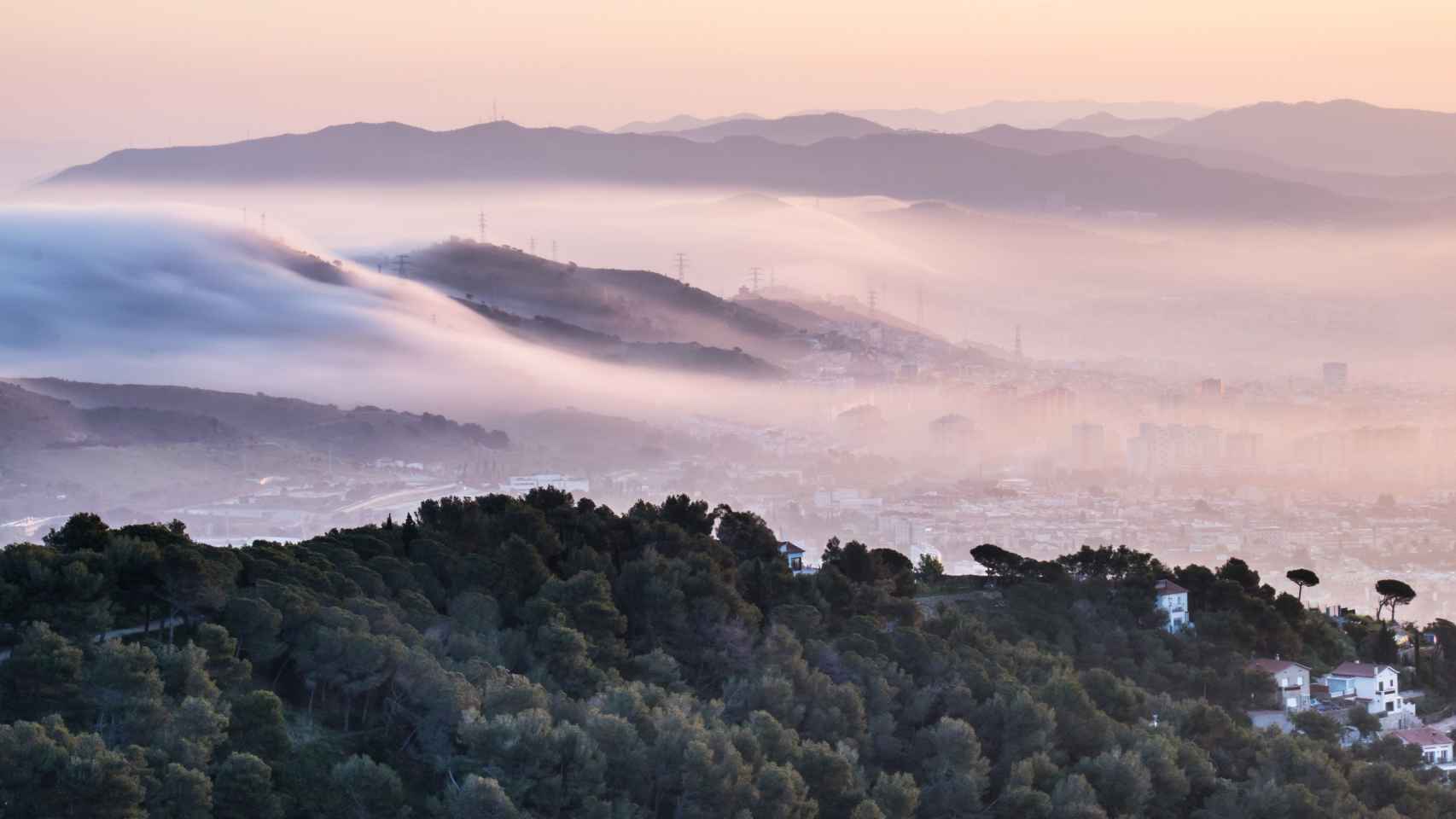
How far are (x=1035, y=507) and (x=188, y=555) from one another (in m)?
72.2

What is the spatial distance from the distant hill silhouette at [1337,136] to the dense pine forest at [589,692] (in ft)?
477

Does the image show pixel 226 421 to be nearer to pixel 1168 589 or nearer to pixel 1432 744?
pixel 1168 589

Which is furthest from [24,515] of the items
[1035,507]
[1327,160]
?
[1327,160]

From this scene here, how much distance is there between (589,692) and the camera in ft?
85.0

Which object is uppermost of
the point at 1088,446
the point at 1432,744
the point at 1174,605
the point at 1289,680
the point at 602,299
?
the point at 602,299

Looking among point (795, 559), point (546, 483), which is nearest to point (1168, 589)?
point (795, 559)

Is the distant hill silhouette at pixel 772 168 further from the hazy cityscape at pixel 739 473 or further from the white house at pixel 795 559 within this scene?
the white house at pixel 795 559

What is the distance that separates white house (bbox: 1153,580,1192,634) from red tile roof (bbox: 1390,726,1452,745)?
18.8 ft

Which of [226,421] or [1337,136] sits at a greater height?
[1337,136]

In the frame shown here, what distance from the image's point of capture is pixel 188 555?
26.0m

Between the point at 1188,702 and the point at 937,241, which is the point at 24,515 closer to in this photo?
the point at 1188,702

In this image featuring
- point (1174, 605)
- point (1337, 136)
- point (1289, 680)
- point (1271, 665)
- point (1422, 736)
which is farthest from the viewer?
point (1337, 136)

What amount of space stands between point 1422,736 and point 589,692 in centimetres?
1270

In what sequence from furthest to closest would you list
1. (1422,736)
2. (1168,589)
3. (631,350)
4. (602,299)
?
(602,299), (631,350), (1168,589), (1422,736)
